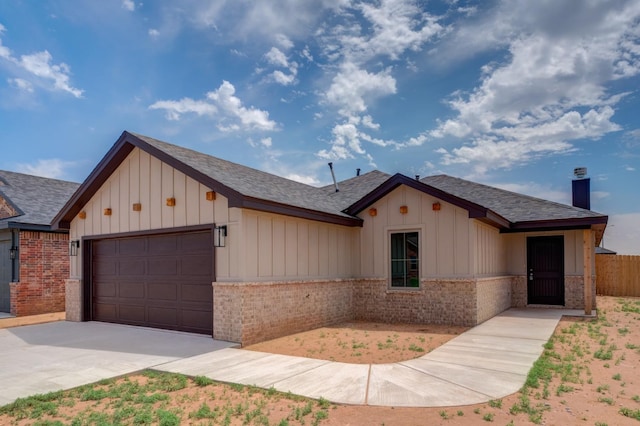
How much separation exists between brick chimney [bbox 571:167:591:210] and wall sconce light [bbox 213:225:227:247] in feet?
45.3

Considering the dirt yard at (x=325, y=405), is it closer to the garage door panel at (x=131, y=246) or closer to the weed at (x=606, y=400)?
the weed at (x=606, y=400)

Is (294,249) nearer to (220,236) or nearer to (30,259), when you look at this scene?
(220,236)

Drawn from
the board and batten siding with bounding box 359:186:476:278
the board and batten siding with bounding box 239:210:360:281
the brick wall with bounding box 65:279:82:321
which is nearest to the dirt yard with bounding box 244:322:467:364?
the board and batten siding with bounding box 239:210:360:281

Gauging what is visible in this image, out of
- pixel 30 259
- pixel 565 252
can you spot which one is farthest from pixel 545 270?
pixel 30 259

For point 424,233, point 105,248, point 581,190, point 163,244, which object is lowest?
point 105,248

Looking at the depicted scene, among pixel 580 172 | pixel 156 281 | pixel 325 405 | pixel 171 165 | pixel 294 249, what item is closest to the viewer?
pixel 325 405

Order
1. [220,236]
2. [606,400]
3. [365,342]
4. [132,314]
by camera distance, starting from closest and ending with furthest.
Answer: [606,400], [365,342], [220,236], [132,314]

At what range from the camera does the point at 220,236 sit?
8.66 m

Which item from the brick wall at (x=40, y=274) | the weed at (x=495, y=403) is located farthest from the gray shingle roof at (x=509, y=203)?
the brick wall at (x=40, y=274)

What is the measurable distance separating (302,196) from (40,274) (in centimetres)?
935

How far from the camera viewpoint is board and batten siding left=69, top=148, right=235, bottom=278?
8.72 m

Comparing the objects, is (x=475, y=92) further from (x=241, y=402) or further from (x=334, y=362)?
(x=241, y=402)

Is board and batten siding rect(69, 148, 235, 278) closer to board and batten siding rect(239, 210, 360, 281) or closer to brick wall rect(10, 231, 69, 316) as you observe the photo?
board and batten siding rect(239, 210, 360, 281)

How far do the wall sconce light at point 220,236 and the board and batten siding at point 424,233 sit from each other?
4682mm
